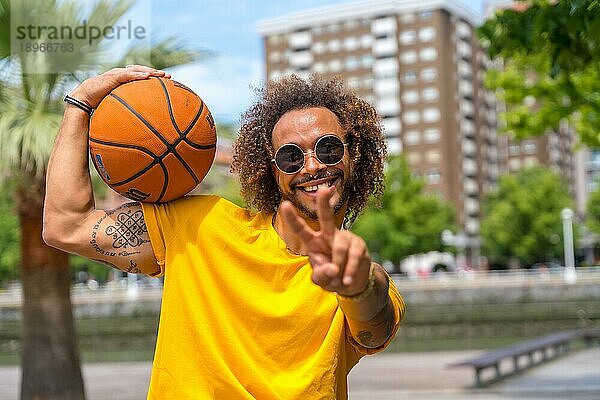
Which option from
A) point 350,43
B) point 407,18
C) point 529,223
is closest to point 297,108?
point 529,223

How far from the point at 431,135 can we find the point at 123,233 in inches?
2911

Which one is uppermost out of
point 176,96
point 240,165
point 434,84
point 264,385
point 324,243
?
point 434,84

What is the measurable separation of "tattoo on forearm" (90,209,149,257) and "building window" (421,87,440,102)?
74634mm

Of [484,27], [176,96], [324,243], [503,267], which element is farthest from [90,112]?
[503,267]

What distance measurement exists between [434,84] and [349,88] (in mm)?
74868

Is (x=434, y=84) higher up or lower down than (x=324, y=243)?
higher up

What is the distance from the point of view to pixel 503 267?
62.6m

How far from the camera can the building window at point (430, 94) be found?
75.7 meters

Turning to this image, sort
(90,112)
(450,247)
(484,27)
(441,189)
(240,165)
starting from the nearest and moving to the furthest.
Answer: (90,112), (240,165), (484,27), (450,247), (441,189)

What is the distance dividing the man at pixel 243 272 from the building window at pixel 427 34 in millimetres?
76083

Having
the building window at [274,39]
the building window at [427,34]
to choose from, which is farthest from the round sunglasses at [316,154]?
the building window at [274,39]

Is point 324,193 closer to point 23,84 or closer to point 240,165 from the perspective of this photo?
point 240,165

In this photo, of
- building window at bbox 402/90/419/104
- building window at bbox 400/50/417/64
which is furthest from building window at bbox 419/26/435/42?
building window at bbox 402/90/419/104

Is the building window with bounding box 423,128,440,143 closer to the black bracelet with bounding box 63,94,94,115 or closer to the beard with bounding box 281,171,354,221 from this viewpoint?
the beard with bounding box 281,171,354,221
